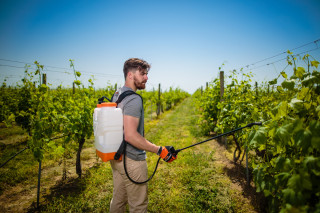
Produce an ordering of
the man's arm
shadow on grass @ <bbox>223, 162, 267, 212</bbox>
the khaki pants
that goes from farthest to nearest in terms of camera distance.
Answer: shadow on grass @ <bbox>223, 162, 267, 212</bbox>, the khaki pants, the man's arm

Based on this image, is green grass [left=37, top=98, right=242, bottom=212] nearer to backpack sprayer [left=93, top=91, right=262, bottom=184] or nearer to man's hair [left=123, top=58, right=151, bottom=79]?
backpack sprayer [left=93, top=91, right=262, bottom=184]

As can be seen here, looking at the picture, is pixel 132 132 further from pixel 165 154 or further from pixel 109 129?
pixel 165 154

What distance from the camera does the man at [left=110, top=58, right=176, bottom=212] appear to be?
149 cm

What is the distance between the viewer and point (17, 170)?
12.4ft

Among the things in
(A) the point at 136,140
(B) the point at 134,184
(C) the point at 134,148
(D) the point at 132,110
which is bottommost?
(B) the point at 134,184

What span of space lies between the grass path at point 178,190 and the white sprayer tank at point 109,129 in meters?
1.75

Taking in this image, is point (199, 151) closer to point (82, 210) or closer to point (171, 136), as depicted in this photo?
point (171, 136)

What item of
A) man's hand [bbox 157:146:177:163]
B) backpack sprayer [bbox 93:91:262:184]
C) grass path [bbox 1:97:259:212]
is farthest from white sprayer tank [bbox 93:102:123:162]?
grass path [bbox 1:97:259:212]

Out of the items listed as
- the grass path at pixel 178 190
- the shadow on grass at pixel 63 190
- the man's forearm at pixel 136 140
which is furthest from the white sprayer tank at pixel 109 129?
the shadow on grass at pixel 63 190

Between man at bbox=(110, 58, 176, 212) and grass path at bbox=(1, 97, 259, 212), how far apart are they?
4.01ft

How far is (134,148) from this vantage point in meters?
1.61

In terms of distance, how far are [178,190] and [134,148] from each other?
203 centimetres

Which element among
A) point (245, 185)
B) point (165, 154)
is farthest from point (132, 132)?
point (245, 185)

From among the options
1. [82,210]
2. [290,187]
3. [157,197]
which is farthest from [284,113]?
[82,210]
